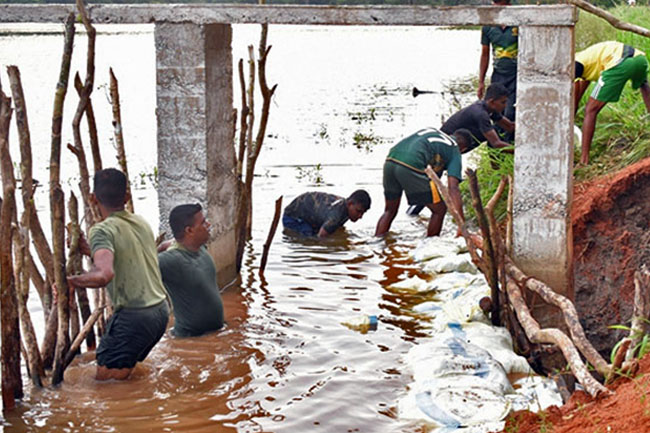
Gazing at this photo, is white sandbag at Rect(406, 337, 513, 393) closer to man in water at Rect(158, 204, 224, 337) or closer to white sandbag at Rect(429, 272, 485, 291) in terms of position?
man in water at Rect(158, 204, 224, 337)

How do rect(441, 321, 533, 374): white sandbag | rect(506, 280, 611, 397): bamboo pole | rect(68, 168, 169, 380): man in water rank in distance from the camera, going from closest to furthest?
rect(506, 280, 611, 397): bamboo pole
rect(68, 168, 169, 380): man in water
rect(441, 321, 533, 374): white sandbag

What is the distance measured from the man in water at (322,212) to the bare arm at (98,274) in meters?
4.29

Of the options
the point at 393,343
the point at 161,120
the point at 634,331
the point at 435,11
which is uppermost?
the point at 435,11

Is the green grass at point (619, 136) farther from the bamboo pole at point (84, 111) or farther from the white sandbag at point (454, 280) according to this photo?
the bamboo pole at point (84, 111)

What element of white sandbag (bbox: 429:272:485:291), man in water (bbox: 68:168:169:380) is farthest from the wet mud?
man in water (bbox: 68:168:169:380)

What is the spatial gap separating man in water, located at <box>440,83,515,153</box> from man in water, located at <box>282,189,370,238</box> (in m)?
1.17

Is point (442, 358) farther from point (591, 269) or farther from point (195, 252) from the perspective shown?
point (591, 269)

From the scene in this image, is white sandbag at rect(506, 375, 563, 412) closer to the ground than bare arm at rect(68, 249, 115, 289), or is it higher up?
closer to the ground

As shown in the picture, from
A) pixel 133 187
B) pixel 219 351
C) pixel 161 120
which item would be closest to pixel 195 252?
pixel 219 351

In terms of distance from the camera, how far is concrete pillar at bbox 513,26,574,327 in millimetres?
5891

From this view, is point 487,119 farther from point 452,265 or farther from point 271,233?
point 271,233

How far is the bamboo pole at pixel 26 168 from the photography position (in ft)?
16.1

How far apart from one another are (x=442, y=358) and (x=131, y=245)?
190 cm

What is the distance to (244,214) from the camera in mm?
7297
